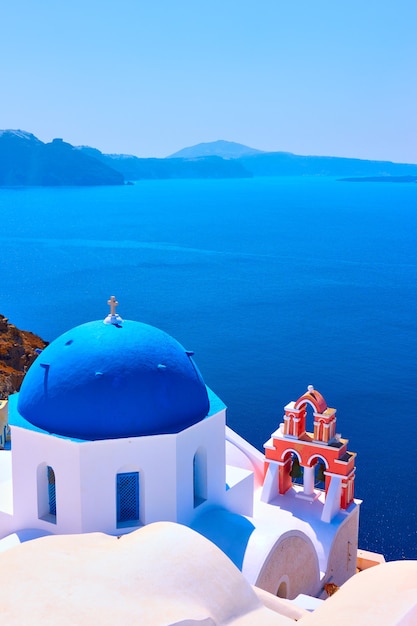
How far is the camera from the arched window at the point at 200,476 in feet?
33.8

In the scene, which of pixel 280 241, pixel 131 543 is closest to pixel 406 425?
pixel 131 543

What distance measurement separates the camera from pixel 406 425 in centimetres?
2669

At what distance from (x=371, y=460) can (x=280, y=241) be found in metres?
55.3

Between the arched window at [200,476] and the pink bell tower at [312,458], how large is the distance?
2.74 meters

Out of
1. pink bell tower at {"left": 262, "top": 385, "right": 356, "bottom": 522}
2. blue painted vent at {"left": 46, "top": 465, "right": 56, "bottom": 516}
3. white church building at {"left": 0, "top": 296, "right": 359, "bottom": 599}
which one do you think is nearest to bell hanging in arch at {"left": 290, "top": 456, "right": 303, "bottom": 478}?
pink bell tower at {"left": 262, "top": 385, "right": 356, "bottom": 522}

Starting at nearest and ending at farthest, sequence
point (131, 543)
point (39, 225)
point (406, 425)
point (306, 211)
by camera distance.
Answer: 1. point (131, 543)
2. point (406, 425)
3. point (39, 225)
4. point (306, 211)

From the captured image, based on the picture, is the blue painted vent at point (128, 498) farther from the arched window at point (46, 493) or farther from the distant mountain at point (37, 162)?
the distant mountain at point (37, 162)

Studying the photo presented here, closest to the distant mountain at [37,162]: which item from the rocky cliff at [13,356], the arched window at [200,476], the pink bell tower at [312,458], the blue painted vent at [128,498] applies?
the rocky cliff at [13,356]

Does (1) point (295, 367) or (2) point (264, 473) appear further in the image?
(1) point (295, 367)

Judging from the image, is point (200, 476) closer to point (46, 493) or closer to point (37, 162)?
point (46, 493)

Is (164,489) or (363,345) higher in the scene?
(164,489)

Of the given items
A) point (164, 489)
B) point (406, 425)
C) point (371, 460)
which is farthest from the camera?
point (406, 425)

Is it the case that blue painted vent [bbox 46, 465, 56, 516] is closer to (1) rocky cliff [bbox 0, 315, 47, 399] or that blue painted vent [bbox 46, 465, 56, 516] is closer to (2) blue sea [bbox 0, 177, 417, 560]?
(2) blue sea [bbox 0, 177, 417, 560]

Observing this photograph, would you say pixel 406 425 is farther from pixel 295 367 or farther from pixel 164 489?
pixel 164 489
